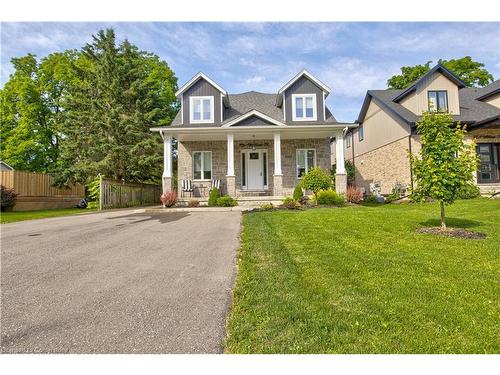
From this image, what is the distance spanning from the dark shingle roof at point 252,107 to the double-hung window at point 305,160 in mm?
1972

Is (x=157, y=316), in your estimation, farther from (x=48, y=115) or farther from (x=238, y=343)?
(x=48, y=115)

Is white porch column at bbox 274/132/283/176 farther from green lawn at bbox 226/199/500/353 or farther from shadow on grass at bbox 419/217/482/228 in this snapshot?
green lawn at bbox 226/199/500/353

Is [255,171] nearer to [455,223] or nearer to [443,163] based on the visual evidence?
[455,223]

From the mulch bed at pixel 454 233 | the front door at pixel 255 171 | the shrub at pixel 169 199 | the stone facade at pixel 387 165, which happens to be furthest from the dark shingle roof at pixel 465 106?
the shrub at pixel 169 199

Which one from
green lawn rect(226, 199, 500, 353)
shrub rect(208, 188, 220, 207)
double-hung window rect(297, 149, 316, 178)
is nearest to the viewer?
green lawn rect(226, 199, 500, 353)

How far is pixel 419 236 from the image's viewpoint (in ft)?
21.3

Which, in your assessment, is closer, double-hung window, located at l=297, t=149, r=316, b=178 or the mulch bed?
the mulch bed

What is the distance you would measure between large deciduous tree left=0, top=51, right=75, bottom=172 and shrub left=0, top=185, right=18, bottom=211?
9.48m

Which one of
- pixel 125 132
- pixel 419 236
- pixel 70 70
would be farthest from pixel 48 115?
pixel 419 236

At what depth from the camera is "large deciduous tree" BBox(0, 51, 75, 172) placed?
2483cm

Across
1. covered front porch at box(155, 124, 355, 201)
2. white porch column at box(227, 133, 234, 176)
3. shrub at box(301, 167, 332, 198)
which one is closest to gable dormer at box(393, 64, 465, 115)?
covered front porch at box(155, 124, 355, 201)

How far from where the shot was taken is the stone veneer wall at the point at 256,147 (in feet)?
57.2

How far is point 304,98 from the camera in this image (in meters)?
16.9

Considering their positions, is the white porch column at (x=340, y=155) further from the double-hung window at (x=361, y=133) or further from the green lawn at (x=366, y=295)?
the double-hung window at (x=361, y=133)
